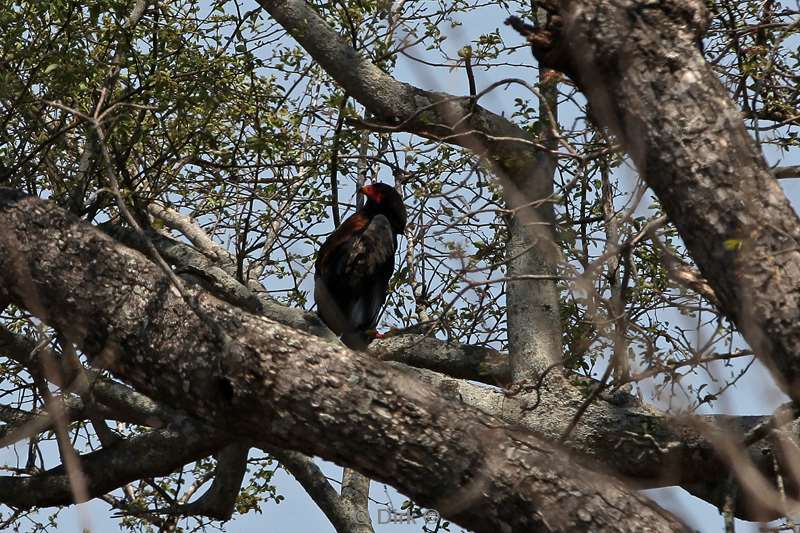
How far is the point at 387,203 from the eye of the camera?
6465 mm

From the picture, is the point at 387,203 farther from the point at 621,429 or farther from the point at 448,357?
the point at 621,429

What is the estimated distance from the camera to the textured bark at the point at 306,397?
2.58m

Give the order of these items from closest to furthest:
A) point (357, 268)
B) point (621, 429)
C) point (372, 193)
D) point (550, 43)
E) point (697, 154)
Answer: point (697, 154) < point (550, 43) < point (621, 429) < point (357, 268) < point (372, 193)

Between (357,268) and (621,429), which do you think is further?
(357,268)

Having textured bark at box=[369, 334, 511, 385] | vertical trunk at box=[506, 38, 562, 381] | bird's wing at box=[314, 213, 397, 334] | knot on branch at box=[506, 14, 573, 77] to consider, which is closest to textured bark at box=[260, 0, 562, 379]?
vertical trunk at box=[506, 38, 562, 381]

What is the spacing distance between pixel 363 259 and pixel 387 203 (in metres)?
0.39

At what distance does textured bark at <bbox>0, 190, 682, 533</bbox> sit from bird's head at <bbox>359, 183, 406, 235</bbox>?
361 centimetres

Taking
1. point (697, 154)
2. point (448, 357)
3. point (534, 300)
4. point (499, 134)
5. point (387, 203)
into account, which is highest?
point (387, 203)

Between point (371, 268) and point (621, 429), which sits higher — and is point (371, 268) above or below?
above

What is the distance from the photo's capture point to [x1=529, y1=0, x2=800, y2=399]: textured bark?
2291 millimetres

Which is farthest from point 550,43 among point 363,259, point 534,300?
point 363,259

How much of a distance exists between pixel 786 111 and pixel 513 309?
1.43 meters

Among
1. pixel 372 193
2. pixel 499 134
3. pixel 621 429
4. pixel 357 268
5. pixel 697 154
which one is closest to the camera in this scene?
pixel 697 154

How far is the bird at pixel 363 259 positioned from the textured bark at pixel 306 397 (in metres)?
3.39
